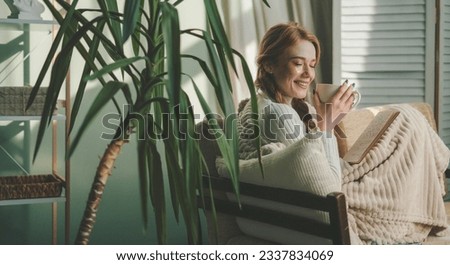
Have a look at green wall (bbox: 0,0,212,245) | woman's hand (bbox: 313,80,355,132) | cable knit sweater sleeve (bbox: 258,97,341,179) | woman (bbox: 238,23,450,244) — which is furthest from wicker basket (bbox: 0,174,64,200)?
woman's hand (bbox: 313,80,355,132)

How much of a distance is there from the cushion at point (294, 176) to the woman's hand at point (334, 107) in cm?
23

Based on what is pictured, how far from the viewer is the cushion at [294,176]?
5.28 ft

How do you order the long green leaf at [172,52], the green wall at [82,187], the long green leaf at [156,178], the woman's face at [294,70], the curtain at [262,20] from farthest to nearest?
the curtain at [262,20] < the green wall at [82,187] < the woman's face at [294,70] < the long green leaf at [156,178] < the long green leaf at [172,52]

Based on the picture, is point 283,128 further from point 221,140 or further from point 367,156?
point 221,140

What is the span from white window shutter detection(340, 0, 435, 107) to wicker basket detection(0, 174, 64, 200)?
127 centimetres

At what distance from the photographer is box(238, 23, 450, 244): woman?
6.03ft

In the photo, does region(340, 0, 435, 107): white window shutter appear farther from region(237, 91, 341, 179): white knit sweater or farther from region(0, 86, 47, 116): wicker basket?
region(0, 86, 47, 116): wicker basket

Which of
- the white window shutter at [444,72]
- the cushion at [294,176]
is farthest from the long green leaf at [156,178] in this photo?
the white window shutter at [444,72]

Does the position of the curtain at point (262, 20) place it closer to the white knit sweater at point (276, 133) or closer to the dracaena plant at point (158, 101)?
the white knit sweater at point (276, 133)

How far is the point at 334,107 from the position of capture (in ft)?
6.21

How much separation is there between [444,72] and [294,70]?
1.20m

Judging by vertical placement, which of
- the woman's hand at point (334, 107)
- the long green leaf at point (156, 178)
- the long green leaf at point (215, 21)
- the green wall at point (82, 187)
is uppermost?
the long green leaf at point (215, 21)
